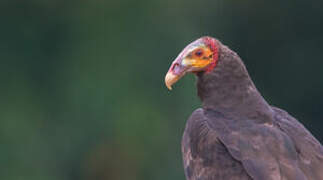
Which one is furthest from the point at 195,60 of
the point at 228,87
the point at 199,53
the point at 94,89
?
the point at 94,89

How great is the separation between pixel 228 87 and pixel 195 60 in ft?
1.01

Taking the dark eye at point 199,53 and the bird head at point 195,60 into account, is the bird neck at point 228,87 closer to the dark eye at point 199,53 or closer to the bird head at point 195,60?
the bird head at point 195,60

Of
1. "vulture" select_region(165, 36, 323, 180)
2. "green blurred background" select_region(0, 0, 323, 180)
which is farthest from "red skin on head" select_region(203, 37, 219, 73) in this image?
"green blurred background" select_region(0, 0, 323, 180)

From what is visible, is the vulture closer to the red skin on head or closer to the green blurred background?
the red skin on head

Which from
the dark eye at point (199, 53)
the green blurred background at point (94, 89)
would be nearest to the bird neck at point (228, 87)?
the dark eye at point (199, 53)

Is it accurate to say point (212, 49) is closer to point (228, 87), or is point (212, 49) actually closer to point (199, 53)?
point (199, 53)

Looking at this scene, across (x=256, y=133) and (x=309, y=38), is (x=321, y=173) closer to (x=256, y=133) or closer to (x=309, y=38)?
(x=256, y=133)

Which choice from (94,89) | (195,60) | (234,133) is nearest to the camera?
(234,133)

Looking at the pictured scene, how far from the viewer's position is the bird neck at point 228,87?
760cm

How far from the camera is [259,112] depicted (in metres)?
7.47

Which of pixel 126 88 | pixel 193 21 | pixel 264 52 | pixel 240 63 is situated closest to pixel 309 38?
pixel 264 52

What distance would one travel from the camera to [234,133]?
722cm

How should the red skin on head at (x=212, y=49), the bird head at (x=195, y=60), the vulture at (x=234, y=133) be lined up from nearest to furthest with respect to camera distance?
the vulture at (x=234, y=133), the bird head at (x=195, y=60), the red skin on head at (x=212, y=49)

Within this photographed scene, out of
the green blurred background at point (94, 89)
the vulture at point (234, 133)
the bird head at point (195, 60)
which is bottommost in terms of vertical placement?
the green blurred background at point (94, 89)
